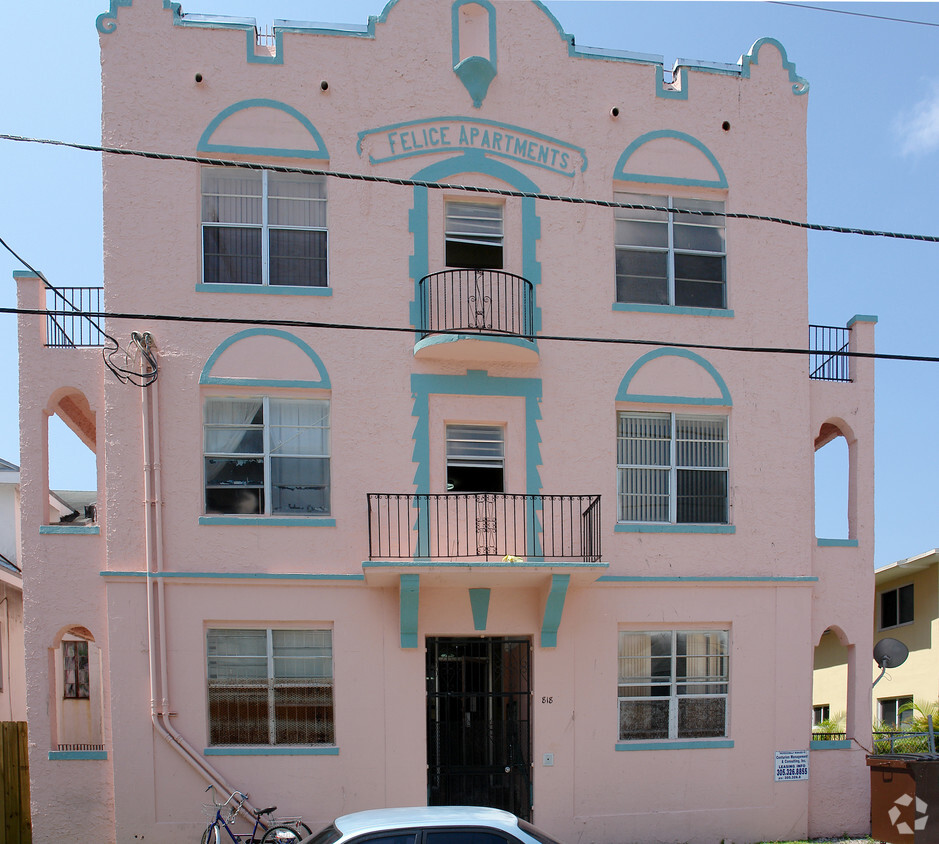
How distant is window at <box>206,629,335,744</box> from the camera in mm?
13266

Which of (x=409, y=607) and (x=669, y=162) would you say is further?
(x=669, y=162)

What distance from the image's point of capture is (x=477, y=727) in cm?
1376

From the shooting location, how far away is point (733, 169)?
15.2m

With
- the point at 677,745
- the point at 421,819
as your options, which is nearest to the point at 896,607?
the point at 677,745

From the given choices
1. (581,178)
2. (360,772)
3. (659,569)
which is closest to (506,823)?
(360,772)

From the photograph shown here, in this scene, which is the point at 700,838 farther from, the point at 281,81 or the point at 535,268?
the point at 281,81

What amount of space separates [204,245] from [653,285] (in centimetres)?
667

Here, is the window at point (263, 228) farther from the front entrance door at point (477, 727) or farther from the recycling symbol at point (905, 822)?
the recycling symbol at point (905, 822)

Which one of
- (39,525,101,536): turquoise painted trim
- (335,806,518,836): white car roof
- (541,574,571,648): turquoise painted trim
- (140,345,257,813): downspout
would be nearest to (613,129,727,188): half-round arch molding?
(541,574,571,648): turquoise painted trim

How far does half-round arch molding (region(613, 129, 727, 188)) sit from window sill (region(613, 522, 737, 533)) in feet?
16.9

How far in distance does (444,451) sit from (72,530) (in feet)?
16.8

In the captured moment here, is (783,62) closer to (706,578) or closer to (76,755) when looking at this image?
(706,578)

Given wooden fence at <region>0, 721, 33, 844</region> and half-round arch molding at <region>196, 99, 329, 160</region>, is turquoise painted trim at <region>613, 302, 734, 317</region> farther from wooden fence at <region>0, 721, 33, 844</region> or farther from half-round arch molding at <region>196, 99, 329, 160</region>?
wooden fence at <region>0, 721, 33, 844</region>

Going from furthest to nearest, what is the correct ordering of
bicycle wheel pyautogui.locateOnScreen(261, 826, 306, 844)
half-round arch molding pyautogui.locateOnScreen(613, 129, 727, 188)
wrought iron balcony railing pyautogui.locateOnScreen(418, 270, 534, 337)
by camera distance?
half-round arch molding pyautogui.locateOnScreen(613, 129, 727, 188) → wrought iron balcony railing pyautogui.locateOnScreen(418, 270, 534, 337) → bicycle wheel pyautogui.locateOnScreen(261, 826, 306, 844)
